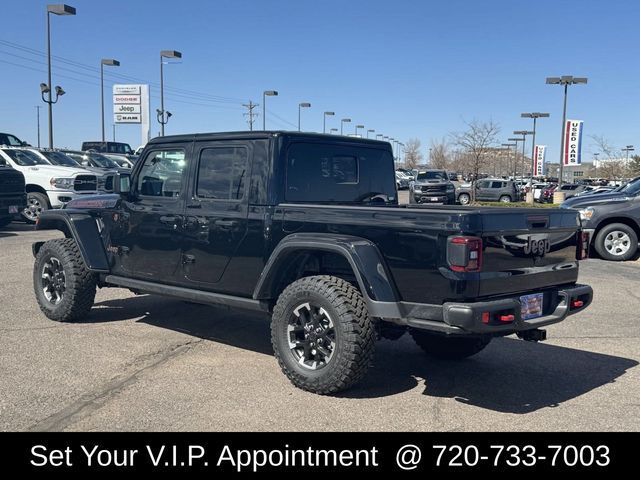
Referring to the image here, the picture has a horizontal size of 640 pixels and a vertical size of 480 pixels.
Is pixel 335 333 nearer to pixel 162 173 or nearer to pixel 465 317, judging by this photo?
pixel 465 317

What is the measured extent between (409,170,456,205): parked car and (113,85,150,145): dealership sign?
27.0 metres

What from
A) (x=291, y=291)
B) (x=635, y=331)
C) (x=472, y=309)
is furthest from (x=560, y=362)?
(x=291, y=291)

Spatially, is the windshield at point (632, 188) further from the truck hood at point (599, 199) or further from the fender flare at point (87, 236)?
the fender flare at point (87, 236)

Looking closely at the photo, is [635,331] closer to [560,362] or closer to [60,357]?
[560,362]

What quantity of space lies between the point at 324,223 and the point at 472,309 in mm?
1287

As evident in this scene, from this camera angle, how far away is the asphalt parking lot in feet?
14.1

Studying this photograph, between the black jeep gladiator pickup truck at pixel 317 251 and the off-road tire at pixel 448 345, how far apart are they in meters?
0.01

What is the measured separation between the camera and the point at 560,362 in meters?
5.89

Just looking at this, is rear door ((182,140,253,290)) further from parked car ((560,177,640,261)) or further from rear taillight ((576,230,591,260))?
parked car ((560,177,640,261))

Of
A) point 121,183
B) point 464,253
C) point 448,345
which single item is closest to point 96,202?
point 121,183

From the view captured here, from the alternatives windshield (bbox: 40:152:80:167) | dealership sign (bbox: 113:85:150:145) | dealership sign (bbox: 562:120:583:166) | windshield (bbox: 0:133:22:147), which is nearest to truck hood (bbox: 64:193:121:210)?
windshield (bbox: 40:152:80:167)

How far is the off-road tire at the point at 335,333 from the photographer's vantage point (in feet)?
14.9

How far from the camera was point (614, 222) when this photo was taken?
42.8ft

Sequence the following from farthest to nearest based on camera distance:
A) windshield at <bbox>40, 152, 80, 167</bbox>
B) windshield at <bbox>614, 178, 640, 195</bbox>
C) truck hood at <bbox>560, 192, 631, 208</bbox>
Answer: windshield at <bbox>40, 152, 80, 167</bbox>
windshield at <bbox>614, 178, 640, 195</bbox>
truck hood at <bbox>560, 192, 631, 208</bbox>
